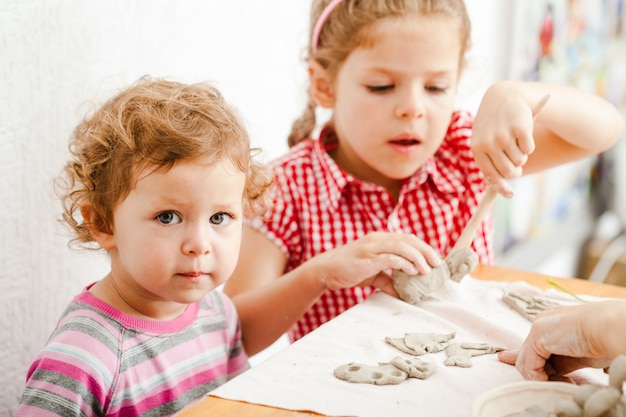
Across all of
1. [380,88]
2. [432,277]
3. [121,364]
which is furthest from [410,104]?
[121,364]

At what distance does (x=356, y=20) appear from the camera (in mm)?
1069

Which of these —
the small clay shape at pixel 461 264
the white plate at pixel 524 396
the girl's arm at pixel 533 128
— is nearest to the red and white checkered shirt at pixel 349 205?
the girl's arm at pixel 533 128

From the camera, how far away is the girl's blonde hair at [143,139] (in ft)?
2.37

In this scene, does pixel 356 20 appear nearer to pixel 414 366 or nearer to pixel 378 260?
pixel 378 260

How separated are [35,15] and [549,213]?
2063 millimetres

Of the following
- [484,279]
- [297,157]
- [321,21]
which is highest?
[321,21]

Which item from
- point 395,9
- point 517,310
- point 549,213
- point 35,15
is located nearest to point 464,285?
point 517,310

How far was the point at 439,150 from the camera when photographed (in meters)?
1.20

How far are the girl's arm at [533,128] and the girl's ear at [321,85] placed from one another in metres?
0.27

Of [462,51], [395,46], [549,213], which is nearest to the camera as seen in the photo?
[395,46]

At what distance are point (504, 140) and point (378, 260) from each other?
211 mm

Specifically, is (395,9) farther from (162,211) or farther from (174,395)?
(174,395)

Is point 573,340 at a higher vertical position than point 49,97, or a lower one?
lower

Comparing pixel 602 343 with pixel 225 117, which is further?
pixel 225 117
